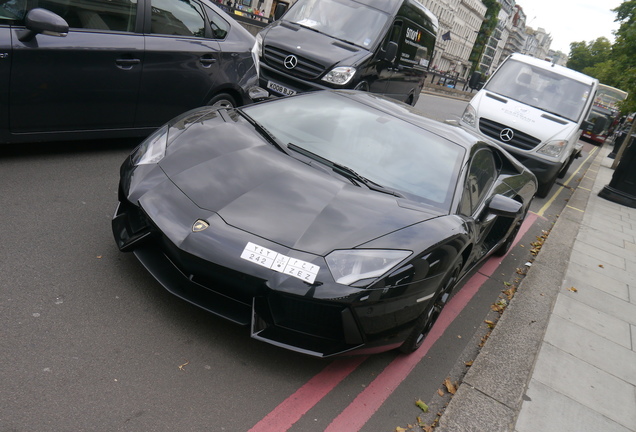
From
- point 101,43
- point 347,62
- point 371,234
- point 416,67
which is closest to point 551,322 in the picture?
point 371,234

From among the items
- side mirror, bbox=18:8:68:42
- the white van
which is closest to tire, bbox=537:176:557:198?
the white van

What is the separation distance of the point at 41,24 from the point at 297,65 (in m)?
5.21

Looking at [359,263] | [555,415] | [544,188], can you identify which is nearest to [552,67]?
[544,188]

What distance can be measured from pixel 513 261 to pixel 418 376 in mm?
3597

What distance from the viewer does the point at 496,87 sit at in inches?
457

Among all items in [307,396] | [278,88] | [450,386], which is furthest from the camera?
[278,88]

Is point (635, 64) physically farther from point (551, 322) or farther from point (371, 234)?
point (371, 234)

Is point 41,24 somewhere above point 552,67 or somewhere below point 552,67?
below

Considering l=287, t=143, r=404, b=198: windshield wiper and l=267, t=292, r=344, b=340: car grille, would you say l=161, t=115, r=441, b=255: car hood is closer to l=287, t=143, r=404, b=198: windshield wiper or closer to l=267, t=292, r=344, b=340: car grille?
l=287, t=143, r=404, b=198: windshield wiper

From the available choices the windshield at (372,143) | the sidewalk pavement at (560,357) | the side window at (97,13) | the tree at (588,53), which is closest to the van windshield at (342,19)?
the sidewalk pavement at (560,357)

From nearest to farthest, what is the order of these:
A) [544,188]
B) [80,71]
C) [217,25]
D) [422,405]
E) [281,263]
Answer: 1. [281,263]
2. [422,405]
3. [80,71]
4. [217,25]
5. [544,188]

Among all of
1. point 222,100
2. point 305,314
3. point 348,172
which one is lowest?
point 305,314

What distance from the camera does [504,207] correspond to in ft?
14.2

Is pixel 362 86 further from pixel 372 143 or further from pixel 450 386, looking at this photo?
pixel 450 386
